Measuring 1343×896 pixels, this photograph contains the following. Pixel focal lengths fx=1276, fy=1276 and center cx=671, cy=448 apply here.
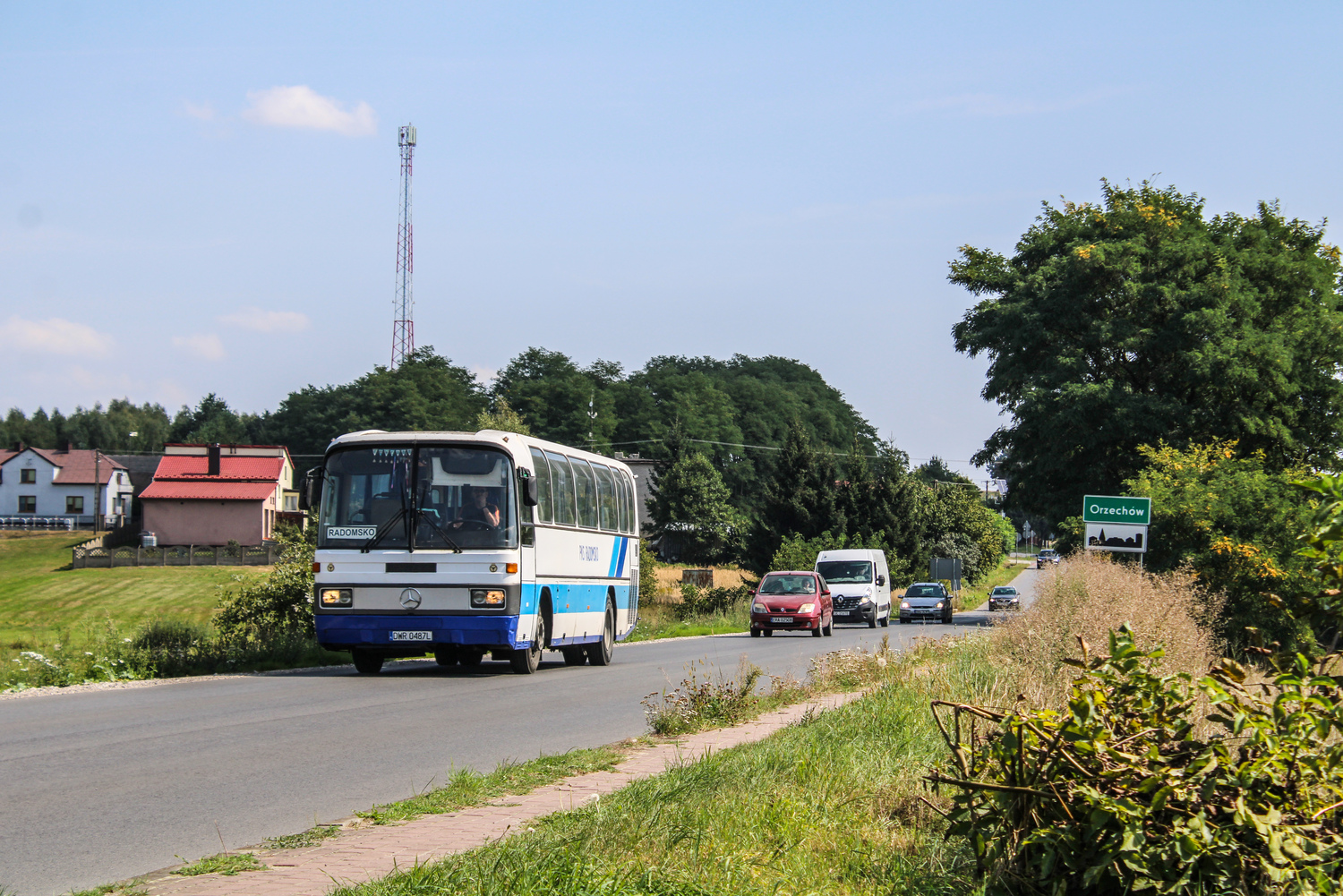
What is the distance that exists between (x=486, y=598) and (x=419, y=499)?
1689mm

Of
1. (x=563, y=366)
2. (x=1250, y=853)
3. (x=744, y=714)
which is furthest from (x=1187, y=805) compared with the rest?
(x=563, y=366)

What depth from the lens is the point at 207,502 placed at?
86188mm

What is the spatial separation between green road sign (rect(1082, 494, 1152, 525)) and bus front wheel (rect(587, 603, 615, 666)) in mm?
10416

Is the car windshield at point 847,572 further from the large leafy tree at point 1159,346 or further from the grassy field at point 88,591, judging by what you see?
the grassy field at point 88,591

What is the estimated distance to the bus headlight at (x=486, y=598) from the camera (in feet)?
55.6

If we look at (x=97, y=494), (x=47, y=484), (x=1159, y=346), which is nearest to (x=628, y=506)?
(x=1159, y=346)

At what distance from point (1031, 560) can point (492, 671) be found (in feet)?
490

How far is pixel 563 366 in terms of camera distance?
122 metres

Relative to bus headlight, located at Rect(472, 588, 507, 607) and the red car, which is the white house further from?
bus headlight, located at Rect(472, 588, 507, 607)

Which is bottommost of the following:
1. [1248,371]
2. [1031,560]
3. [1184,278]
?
[1031,560]

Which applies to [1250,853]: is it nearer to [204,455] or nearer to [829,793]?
[829,793]

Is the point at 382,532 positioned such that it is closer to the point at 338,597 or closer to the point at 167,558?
the point at 338,597

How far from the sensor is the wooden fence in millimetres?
69125

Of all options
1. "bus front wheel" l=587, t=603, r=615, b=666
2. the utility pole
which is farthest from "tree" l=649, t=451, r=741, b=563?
"bus front wheel" l=587, t=603, r=615, b=666
